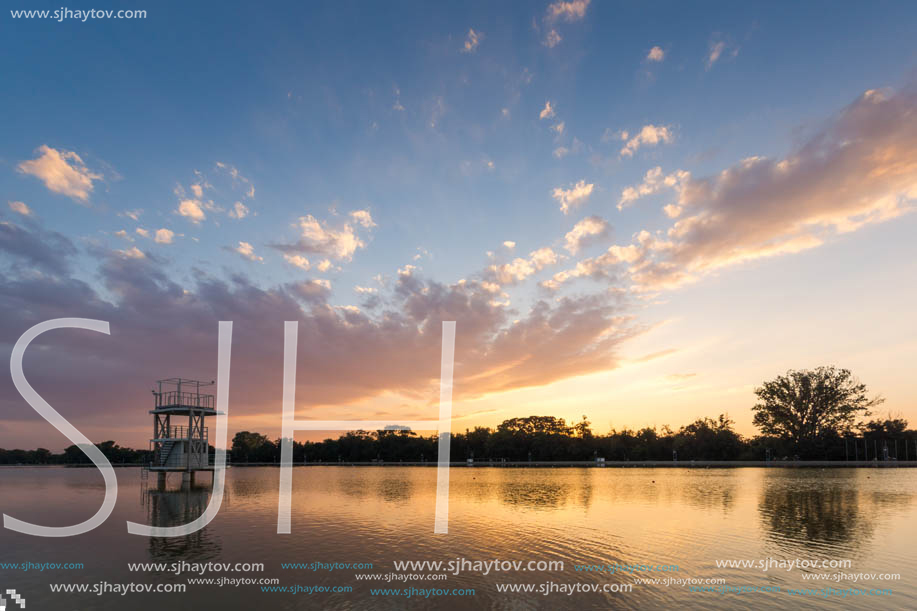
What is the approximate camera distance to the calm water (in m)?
15.9

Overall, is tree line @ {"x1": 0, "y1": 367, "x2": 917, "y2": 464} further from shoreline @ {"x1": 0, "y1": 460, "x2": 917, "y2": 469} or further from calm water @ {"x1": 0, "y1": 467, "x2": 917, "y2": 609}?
calm water @ {"x1": 0, "y1": 467, "x2": 917, "y2": 609}

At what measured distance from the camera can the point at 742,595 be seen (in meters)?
16.3

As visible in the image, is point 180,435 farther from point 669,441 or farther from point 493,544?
point 669,441

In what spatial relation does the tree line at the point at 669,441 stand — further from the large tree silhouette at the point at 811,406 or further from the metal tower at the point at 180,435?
the metal tower at the point at 180,435

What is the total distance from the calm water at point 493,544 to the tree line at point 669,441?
9638cm

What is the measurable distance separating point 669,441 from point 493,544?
142m

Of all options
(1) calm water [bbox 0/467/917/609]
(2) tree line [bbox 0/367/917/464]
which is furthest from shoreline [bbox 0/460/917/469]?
(1) calm water [bbox 0/467/917/609]

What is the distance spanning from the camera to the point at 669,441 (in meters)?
148

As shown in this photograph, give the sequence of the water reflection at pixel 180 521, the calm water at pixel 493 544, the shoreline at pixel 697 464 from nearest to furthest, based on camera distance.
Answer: the calm water at pixel 493 544
the water reflection at pixel 180 521
the shoreline at pixel 697 464

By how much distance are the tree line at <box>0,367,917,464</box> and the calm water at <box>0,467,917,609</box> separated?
9638cm

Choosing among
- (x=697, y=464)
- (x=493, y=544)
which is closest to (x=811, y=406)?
(x=697, y=464)

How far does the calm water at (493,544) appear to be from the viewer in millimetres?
15906

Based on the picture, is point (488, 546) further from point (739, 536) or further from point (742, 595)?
point (739, 536)

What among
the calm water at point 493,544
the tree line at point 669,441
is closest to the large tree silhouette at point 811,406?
the tree line at point 669,441
